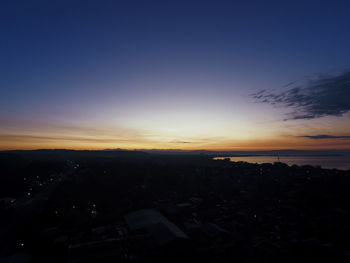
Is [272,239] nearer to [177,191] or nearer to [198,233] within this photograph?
[198,233]

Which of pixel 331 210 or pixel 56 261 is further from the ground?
pixel 331 210

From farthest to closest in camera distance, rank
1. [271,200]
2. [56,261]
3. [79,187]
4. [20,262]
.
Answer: [79,187] → [271,200] → [56,261] → [20,262]

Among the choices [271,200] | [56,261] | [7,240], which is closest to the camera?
[56,261]

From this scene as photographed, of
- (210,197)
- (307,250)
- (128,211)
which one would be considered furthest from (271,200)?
(128,211)

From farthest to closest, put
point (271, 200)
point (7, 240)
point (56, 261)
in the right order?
point (271, 200), point (7, 240), point (56, 261)

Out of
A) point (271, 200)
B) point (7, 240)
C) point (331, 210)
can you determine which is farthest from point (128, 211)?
point (331, 210)

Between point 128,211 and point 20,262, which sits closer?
point 20,262

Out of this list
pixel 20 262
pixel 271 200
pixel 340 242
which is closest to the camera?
pixel 20 262

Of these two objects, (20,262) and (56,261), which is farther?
(56,261)

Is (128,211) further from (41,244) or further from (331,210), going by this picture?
(331,210)

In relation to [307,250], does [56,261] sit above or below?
below
